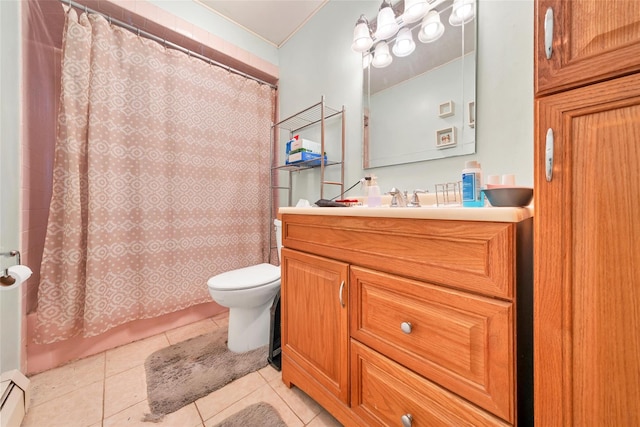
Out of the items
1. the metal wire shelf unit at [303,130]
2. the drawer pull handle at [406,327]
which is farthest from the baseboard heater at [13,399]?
the metal wire shelf unit at [303,130]

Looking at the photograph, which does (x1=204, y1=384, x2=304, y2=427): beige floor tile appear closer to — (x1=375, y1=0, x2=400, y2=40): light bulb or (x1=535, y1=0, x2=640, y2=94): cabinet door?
(x1=535, y1=0, x2=640, y2=94): cabinet door

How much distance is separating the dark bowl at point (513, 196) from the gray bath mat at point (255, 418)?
3.56 ft

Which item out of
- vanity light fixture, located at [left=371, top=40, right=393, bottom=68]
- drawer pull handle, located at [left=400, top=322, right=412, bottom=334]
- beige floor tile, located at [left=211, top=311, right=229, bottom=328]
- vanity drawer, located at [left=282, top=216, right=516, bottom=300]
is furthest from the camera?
beige floor tile, located at [left=211, top=311, right=229, bottom=328]

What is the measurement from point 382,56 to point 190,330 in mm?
2127

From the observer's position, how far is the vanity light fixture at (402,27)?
3.58ft

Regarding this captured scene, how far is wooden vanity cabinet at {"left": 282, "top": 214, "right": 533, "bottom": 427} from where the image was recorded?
0.52 m

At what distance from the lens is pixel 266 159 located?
206cm

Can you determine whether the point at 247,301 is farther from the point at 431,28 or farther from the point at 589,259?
the point at 431,28

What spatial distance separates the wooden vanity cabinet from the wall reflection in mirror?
2.23 feet

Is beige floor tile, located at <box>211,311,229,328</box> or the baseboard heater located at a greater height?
the baseboard heater

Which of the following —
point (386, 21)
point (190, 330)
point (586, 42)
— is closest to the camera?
point (586, 42)

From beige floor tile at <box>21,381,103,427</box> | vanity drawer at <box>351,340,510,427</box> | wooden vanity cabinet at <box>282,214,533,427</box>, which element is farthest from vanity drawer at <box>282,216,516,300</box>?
beige floor tile at <box>21,381,103,427</box>

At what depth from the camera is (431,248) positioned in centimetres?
62

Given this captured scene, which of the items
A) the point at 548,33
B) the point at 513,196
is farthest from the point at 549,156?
the point at 548,33
